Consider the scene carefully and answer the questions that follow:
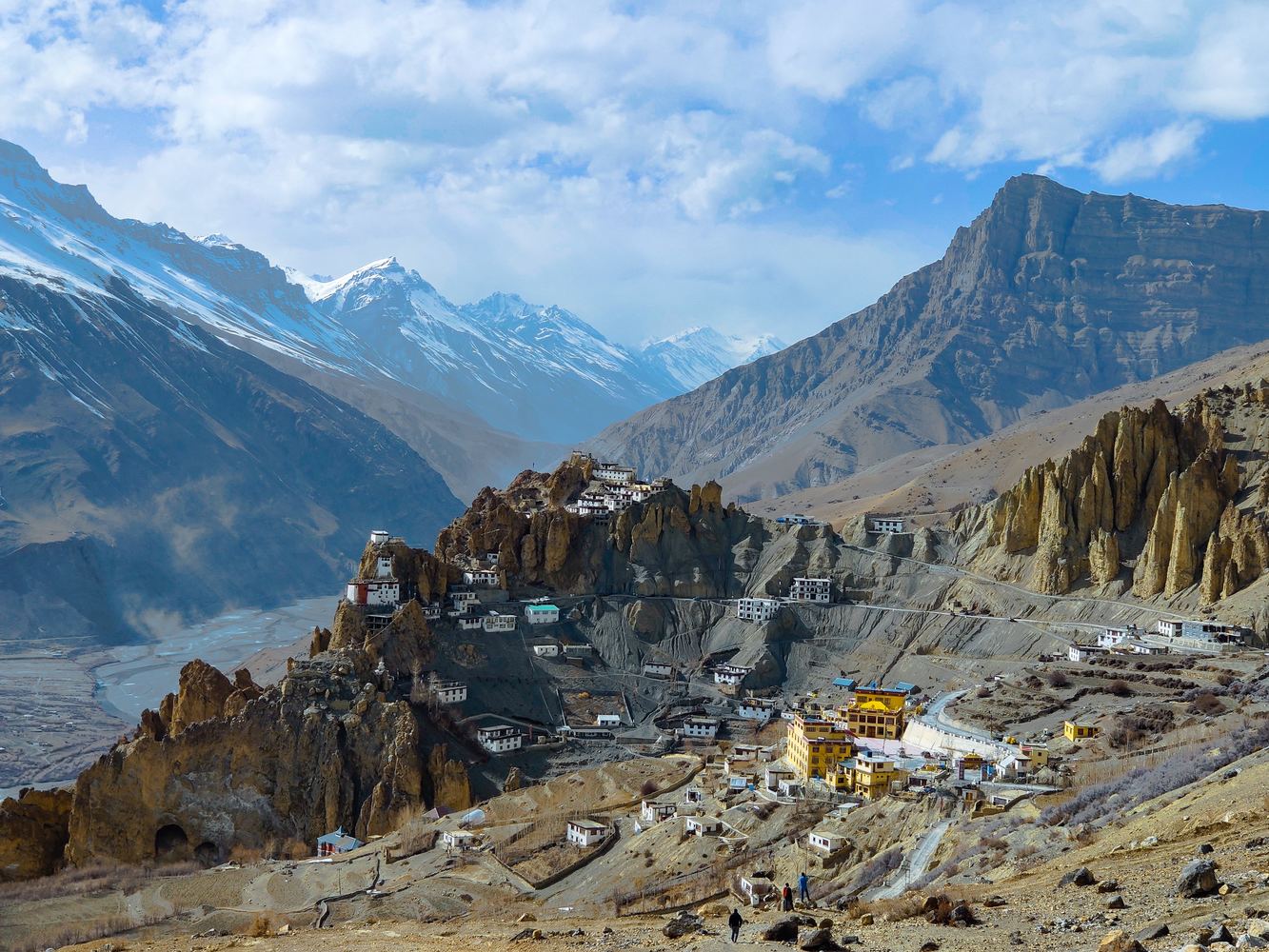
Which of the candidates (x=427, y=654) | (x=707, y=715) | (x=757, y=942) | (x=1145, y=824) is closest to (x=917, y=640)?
(x=707, y=715)

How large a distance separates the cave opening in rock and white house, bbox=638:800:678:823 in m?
32.9

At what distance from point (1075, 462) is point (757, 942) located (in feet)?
307

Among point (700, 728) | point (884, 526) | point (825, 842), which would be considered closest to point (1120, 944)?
point (825, 842)

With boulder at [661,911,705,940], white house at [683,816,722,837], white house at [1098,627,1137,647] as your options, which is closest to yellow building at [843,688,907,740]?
white house at [683,816,722,837]

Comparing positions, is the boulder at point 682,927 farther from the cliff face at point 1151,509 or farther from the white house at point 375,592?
the white house at point 375,592

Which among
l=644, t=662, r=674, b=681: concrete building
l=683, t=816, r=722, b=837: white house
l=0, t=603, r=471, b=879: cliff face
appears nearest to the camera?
l=683, t=816, r=722, b=837: white house

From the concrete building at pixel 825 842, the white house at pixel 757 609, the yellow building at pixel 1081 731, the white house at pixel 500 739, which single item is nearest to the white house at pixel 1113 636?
the yellow building at pixel 1081 731

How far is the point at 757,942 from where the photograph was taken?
32219 mm

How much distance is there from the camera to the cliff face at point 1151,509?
106 metres

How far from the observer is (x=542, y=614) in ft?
390

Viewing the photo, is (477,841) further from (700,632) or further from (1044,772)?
(700,632)

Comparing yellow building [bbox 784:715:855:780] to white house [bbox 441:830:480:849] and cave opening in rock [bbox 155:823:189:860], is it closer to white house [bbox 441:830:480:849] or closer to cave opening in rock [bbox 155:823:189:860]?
white house [bbox 441:830:480:849]

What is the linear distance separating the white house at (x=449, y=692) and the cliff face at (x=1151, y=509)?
154 ft

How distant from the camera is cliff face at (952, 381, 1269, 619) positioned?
105812 millimetres
